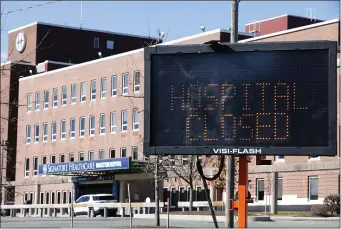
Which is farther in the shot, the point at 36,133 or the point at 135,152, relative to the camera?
the point at 36,133

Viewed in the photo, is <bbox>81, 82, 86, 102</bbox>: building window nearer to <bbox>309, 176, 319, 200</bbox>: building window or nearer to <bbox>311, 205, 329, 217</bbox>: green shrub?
<bbox>309, 176, 319, 200</bbox>: building window

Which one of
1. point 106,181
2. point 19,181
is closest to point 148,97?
point 106,181

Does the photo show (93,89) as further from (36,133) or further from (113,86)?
(36,133)

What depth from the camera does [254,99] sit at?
15.4 meters

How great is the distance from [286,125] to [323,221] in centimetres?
2625

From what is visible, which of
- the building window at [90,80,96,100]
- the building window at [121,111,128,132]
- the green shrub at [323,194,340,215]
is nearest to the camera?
the green shrub at [323,194,340,215]

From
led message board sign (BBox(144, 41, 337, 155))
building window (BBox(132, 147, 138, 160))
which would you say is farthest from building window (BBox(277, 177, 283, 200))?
led message board sign (BBox(144, 41, 337, 155))

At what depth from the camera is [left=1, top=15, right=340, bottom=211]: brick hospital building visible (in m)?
59.9

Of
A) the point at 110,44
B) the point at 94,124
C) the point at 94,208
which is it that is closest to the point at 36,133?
the point at 94,124

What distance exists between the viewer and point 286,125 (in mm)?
15320

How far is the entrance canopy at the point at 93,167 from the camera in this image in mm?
65750
